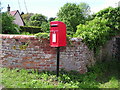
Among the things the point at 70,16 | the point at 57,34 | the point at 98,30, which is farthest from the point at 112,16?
the point at 57,34

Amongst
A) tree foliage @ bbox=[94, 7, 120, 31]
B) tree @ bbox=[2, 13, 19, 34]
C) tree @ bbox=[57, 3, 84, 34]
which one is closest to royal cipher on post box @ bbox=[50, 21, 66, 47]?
tree @ bbox=[2, 13, 19, 34]

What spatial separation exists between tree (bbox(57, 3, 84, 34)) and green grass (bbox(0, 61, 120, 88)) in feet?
14.2

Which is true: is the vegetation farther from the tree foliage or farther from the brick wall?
the brick wall

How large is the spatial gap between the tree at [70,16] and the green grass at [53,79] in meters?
4.33

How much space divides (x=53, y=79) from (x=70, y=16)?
5.70 meters

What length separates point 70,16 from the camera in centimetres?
922

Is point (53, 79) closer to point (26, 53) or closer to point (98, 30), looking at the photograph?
point (26, 53)

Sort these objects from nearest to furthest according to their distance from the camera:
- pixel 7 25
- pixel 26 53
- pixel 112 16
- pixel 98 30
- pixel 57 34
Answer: pixel 57 34 < pixel 26 53 < pixel 98 30 < pixel 7 25 < pixel 112 16

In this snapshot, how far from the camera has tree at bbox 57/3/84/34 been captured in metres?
9.11

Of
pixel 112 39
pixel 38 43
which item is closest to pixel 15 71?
pixel 38 43

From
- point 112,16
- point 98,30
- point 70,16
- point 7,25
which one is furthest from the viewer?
point 70,16

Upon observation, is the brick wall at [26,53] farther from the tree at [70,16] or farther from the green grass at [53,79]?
the tree at [70,16]

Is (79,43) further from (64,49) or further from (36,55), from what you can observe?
(36,55)

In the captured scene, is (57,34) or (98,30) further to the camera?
(98,30)
